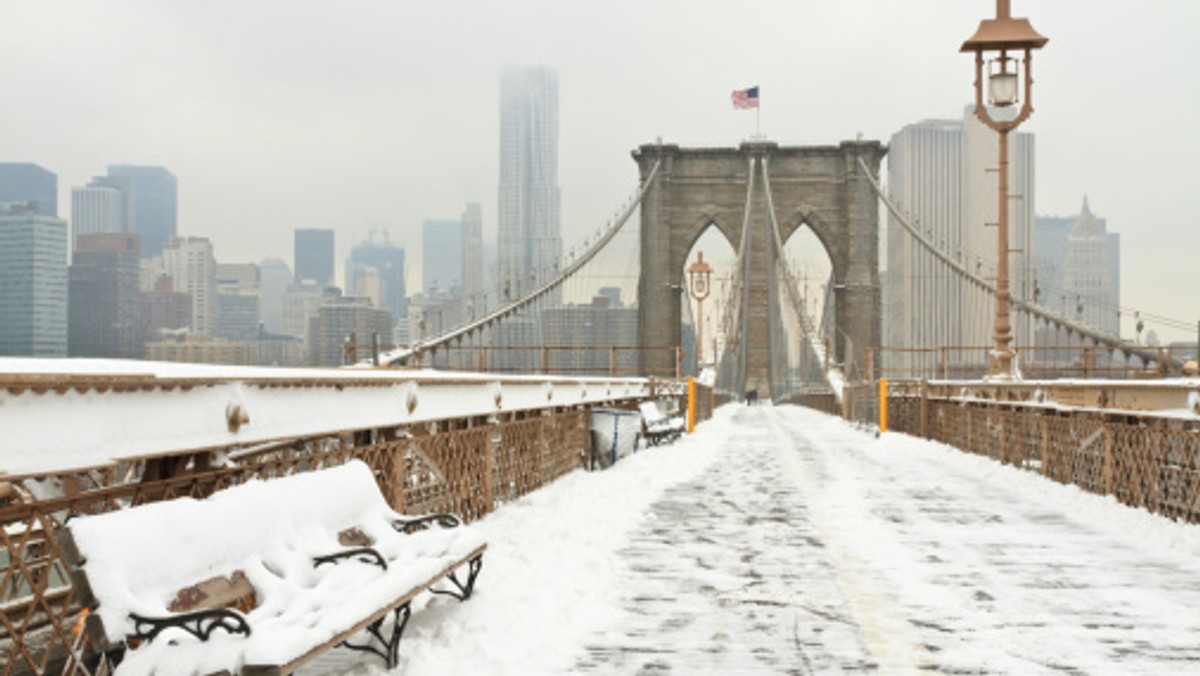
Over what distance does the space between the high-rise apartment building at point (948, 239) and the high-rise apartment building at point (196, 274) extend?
161 feet

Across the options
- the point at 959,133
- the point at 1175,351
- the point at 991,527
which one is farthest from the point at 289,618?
the point at 959,133

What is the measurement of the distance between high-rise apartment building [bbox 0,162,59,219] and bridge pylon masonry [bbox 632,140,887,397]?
46.0m

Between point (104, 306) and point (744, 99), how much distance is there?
43.9 meters

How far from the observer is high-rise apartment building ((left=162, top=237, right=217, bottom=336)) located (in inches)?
3337

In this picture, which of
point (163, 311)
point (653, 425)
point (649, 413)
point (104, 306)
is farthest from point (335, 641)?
point (163, 311)

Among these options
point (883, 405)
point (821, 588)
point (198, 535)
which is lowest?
point (821, 588)

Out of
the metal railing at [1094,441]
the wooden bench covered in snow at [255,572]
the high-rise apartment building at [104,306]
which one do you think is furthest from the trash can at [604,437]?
the high-rise apartment building at [104,306]

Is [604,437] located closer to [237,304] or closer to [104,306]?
[104,306]

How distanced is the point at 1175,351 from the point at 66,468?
4001 centimetres

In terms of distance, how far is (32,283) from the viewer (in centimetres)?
7025

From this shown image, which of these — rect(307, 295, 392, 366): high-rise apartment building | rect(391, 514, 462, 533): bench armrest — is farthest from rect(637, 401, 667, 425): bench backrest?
rect(307, 295, 392, 366): high-rise apartment building

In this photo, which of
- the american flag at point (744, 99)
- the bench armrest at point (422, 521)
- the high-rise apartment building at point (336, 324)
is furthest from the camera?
the american flag at point (744, 99)

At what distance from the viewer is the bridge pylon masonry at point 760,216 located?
285 feet

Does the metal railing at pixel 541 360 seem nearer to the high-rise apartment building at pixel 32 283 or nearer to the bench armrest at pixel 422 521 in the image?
Answer: the bench armrest at pixel 422 521
